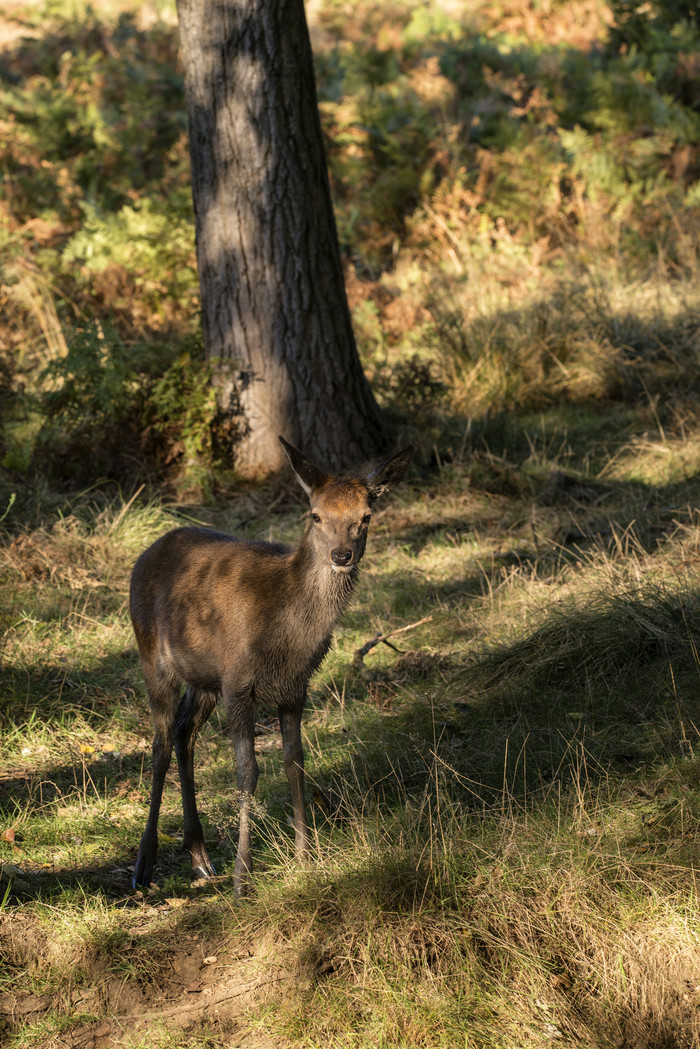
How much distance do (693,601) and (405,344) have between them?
684 centimetres

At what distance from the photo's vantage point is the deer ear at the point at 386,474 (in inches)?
171

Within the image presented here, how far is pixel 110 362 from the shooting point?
870 centimetres

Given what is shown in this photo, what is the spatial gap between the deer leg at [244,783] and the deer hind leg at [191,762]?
0.84 ft

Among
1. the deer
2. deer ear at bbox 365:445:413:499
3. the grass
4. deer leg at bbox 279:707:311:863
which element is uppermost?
deer ear at bbox 365:445:413:499

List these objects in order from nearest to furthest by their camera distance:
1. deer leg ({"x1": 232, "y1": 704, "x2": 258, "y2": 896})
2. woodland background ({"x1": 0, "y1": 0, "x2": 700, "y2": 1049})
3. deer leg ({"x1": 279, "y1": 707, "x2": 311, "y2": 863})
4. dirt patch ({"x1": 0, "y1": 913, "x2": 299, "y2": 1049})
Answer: dirt patch ({"x1": 0, "y1": 913, "x2": 299, "y2": 1049}), woodland background ({"x1": 0, "y1": 0, "x2": 700, "y2": 1049}), deer leg ({"x1": 232, "y1": 704, "x2": 258, "y2": 896}), deer leg ({"x1": 279, "y1": 707, "x2": 311, "y2": 863})

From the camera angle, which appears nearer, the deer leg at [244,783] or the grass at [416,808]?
the grass at [416,808]

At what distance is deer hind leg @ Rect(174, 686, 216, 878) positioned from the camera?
4473mm

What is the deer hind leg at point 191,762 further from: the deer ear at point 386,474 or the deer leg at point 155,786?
the deer ear at point 386,474

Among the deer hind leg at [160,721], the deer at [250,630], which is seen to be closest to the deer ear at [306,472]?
the deer at [250,630]

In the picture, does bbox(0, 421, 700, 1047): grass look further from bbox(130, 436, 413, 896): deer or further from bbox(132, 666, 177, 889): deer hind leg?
bbox(132, 666, 177, 889): deer hind leg

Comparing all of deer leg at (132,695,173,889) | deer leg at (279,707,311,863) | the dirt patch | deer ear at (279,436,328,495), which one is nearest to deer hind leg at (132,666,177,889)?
deer leg at (132,695,173,889)

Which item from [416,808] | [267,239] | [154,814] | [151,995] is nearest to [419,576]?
[416,808]

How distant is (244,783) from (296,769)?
24 cm

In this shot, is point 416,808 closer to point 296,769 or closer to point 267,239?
point 296,769
